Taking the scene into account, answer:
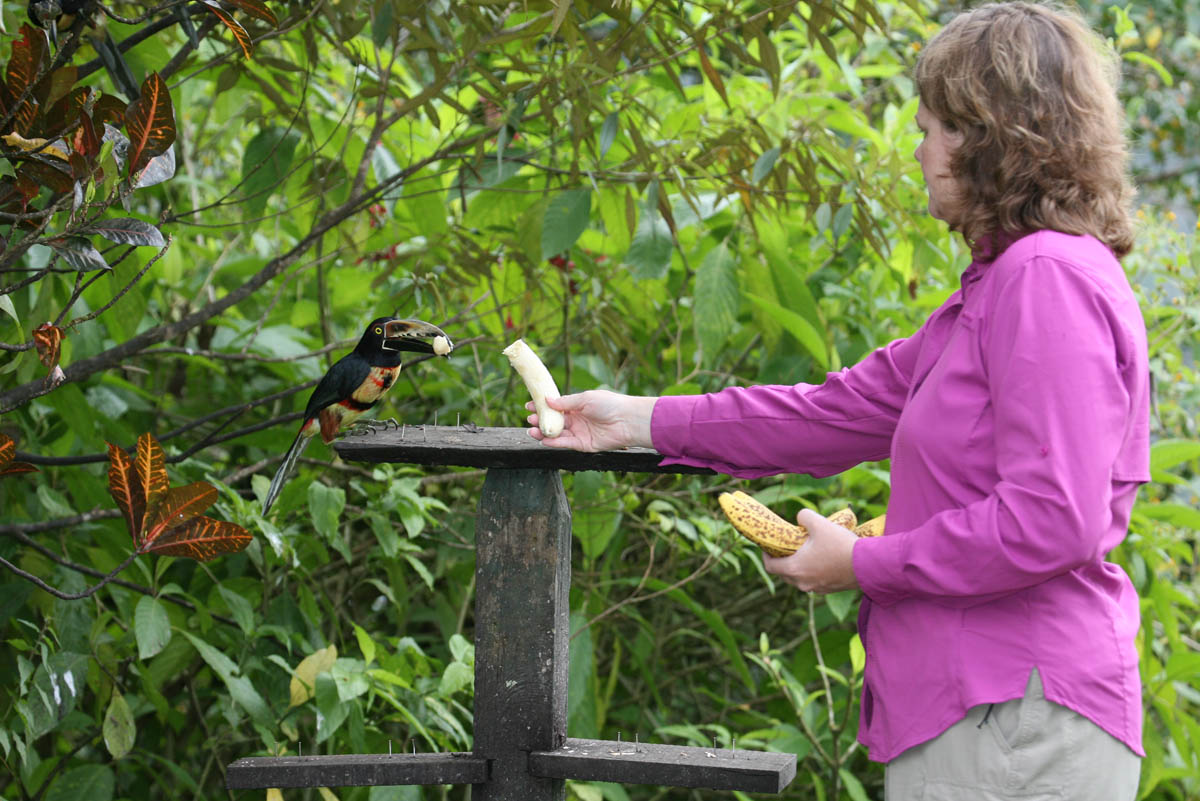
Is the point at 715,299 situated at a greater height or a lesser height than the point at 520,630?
greater

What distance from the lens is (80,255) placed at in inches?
52.8

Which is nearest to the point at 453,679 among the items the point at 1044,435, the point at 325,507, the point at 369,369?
the point at 325,507

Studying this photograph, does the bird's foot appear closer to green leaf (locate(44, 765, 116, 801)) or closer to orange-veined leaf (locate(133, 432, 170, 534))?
orange-veined leaf (locate(133, 432, 170, 534))

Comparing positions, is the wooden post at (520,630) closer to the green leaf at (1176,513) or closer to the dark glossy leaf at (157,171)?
the dark glossy leaf at (157,171)

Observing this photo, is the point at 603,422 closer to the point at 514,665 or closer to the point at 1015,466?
the point at 514,665

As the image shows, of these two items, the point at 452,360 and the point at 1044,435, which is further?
the point at 452,360

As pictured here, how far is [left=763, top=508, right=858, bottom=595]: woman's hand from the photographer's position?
126cm

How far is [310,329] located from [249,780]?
4.74 ft

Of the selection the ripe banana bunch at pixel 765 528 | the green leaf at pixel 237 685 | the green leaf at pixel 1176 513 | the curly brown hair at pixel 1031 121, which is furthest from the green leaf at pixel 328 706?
the green leaf at pixel 1176 513

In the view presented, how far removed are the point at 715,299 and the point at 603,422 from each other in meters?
0.82

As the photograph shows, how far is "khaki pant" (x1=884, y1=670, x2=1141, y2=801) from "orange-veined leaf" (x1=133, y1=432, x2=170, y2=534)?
0.86 m

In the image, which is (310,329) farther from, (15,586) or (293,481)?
(15,586)

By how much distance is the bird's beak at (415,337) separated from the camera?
154cm

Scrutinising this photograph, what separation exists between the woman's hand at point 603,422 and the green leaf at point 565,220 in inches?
22.0
